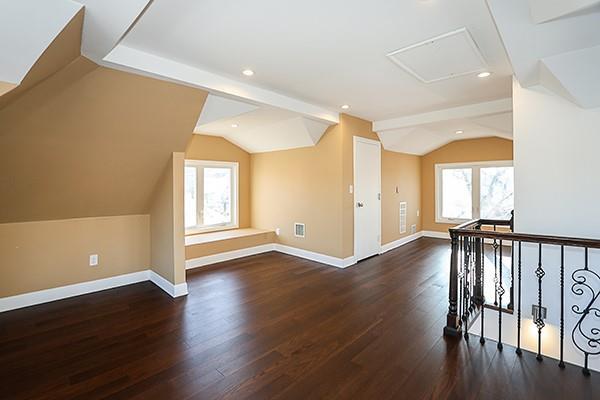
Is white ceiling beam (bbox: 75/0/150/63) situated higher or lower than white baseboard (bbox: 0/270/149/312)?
higher

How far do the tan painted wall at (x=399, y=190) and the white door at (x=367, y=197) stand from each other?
0.44 meters

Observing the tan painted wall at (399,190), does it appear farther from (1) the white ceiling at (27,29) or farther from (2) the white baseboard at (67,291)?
(1) the white ceiling at (27,29)

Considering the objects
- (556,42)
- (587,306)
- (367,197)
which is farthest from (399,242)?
(556,42)

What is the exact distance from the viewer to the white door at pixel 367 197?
492cm

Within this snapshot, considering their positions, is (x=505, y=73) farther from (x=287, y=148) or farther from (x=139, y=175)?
(x=139, y=175)

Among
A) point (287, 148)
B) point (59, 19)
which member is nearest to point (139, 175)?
point (59, 19)

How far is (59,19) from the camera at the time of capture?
1.47 m

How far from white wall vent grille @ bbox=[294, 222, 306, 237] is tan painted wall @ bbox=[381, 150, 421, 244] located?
1.63 meters

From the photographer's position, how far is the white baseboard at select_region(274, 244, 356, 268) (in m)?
4.68

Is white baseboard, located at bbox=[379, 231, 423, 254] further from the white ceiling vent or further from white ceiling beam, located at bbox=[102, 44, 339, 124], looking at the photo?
the white ceiling vent

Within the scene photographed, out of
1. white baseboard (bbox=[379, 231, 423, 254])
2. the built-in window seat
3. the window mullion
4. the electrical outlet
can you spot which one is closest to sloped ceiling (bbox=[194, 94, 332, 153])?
the window mullion

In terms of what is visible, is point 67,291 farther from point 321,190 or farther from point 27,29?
point 321,190

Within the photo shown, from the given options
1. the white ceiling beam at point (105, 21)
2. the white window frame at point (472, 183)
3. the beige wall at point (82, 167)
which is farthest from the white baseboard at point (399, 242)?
the white ceiling beam at point (105, 21)

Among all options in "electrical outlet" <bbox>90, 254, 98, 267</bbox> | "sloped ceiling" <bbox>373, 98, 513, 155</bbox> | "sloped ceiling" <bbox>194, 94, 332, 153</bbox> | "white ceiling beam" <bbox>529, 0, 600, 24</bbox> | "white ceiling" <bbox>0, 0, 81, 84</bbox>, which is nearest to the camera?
"white ceiling" <bbox>0, 0, 81, 84</bbox>
